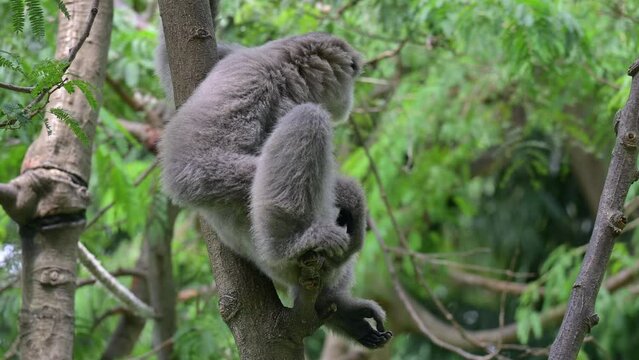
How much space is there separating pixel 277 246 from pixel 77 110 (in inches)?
78.0

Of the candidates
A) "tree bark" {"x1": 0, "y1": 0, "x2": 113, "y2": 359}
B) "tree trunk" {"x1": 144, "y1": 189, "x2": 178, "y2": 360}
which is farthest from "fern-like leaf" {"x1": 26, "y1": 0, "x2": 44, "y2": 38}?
"tree trunk" {"x1": 144, "y1": 189, "x2": 178, "y2": 360}

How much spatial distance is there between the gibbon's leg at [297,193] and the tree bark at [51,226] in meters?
1.45

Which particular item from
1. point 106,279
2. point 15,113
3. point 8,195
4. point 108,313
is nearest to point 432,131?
point 108,313

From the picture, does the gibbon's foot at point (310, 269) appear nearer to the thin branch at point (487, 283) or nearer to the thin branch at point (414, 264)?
the thin branch at point (414, 264)

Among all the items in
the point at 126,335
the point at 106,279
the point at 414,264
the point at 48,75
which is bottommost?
the point at 126,335

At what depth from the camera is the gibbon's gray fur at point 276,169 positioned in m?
3.53

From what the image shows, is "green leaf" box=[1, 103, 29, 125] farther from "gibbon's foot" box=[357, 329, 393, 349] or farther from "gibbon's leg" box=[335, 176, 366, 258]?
"gibbon's foot" box=[357, 329, 393, 349]

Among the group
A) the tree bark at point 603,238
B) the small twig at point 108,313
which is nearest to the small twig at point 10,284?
the small twig at point 108,313

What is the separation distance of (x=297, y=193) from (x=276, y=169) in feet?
0.44

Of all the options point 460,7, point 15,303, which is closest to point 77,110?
point 15,303

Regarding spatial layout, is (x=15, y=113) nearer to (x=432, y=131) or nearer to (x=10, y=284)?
(x=10, y=284)

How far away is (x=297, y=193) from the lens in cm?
352

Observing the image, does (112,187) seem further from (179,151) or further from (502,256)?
(502,256)

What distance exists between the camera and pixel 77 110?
4949mm
